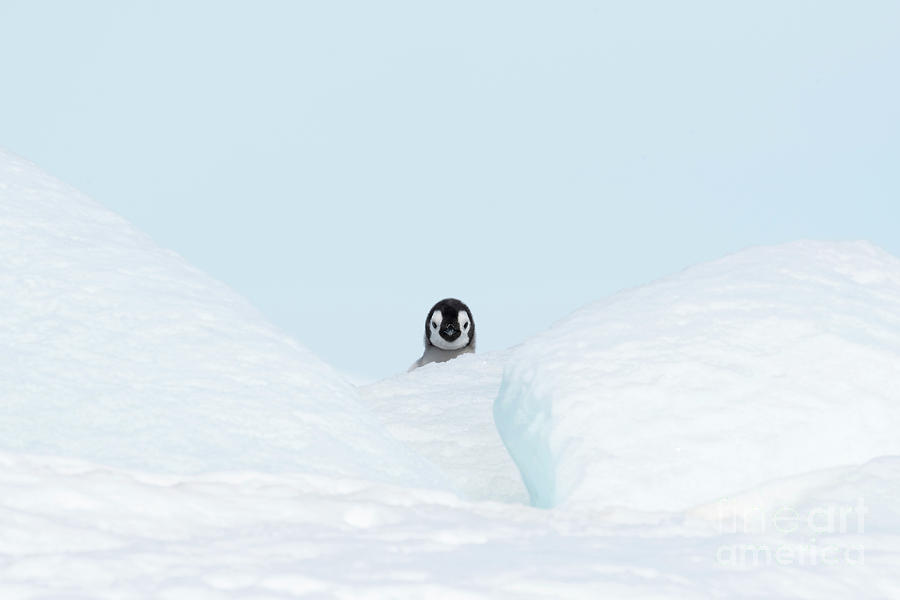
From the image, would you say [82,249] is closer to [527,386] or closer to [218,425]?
[218,425]

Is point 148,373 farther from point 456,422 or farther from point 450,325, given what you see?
point 450,325

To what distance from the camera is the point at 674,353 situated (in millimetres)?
2996

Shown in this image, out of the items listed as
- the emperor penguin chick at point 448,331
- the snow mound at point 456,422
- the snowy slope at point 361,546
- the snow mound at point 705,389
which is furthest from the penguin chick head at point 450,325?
the snowy slope at point 361,546

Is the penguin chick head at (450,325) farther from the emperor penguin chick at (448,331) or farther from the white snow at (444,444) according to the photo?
the white snow at (444,444)

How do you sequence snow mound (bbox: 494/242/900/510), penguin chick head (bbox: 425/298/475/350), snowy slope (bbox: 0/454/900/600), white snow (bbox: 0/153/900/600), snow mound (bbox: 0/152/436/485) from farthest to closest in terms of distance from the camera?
penguin chick head (bbox: 425/298/475/350)
snow mound (bbox: 494/242/900/510)
snow mound (bbox: 0/152/436/485)
white snow (bbox: 0/153/900/600)
snowy slope (bbox: 0/454/900/600)

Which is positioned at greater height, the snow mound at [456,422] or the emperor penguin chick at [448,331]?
the emperor penguin chick at [448,331]

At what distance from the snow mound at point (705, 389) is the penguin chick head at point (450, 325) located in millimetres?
4223

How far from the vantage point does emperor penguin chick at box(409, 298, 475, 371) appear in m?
7.78

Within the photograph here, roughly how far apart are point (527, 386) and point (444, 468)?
525 millimetres

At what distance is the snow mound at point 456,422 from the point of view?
339cm

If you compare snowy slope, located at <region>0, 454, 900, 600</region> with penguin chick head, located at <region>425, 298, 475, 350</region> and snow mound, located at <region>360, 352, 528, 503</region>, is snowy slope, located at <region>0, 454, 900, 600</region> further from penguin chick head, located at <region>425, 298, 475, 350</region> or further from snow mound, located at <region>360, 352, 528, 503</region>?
penguin chick head, located at <region>425, 298, 475, 350</region>

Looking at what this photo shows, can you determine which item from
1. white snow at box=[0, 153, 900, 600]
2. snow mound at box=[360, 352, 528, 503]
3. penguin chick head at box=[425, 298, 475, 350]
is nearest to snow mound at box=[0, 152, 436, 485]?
white snow at box=[0, 153, 900, 600]

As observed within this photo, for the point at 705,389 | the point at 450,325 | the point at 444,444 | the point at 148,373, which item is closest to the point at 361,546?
the point at 148,373

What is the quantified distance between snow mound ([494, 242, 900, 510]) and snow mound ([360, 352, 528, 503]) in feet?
0.84
